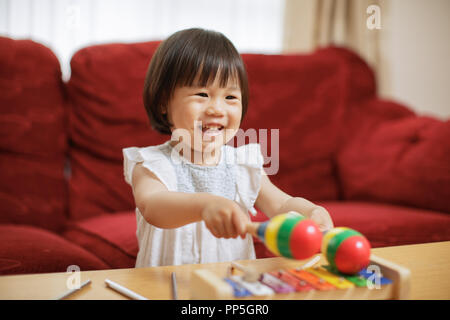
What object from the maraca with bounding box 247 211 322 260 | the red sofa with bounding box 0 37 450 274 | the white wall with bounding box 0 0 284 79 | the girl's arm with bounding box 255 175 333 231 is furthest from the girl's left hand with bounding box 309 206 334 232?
the white wall with bounding box 0 0 284 79

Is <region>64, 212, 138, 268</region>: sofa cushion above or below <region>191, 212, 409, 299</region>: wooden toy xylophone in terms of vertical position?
below

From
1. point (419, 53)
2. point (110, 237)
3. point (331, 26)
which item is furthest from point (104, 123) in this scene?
point (419, 53)

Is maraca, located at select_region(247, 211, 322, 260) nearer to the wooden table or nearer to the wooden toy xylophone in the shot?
the wooden toy xylophone

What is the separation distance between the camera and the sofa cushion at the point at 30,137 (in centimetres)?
137

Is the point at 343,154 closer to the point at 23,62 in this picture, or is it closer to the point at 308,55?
the point at 308,55

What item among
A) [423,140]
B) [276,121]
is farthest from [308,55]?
[423,140]

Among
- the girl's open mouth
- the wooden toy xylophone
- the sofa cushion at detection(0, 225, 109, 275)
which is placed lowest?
the sofa cushion at detection(0, 225, 109, 275)

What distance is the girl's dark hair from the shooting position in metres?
0.87

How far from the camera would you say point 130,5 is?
79.8 inches

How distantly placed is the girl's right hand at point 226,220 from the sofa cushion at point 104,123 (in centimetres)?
94

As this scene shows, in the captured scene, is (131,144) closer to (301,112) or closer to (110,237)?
(110,237)

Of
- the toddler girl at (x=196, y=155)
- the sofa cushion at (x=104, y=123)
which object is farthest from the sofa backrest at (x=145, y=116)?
the toddler girl at (x=196, y=155)

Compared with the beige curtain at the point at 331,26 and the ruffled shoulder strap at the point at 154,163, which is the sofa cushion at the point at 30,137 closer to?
the ruffled shoulder strap at the point at 154,163

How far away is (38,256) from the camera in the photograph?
100 centimetres
